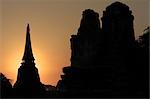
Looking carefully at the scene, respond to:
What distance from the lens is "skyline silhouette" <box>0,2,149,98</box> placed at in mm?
52125

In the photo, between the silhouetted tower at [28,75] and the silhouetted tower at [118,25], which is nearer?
the silhouetted tower at [118,25]

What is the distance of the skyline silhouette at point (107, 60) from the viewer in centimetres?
5212

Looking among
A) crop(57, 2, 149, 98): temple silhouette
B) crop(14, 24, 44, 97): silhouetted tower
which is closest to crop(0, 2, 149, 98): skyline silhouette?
crop(57, 2, 149, 98): temple silhouette

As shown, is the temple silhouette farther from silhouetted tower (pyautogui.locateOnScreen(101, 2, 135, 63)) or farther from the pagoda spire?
A: the pagoda spire

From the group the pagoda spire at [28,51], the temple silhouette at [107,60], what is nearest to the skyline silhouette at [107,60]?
the temple silhouette at [107,60]

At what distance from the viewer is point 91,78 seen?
5350cm

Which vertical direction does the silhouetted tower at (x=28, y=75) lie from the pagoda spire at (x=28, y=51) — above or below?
below

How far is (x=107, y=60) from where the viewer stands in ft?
177

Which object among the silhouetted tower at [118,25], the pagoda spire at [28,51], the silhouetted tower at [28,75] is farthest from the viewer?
the pagoda spire at [28,51]

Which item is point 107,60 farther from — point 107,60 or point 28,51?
point 28,51

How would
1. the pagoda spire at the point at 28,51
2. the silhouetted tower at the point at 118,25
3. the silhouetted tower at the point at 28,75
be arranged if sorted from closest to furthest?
the silhouetted tower at the point at 118,25, the silhouetted tower at the point at 28,75, the pagoda spire at the point at 28,51

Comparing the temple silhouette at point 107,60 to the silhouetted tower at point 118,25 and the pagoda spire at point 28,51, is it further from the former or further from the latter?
the pagoda spire at point 28,51

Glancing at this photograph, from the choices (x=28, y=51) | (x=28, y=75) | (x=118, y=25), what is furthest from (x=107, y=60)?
(x=28, y=51)

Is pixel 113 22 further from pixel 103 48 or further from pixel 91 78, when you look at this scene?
pixel 91 78
